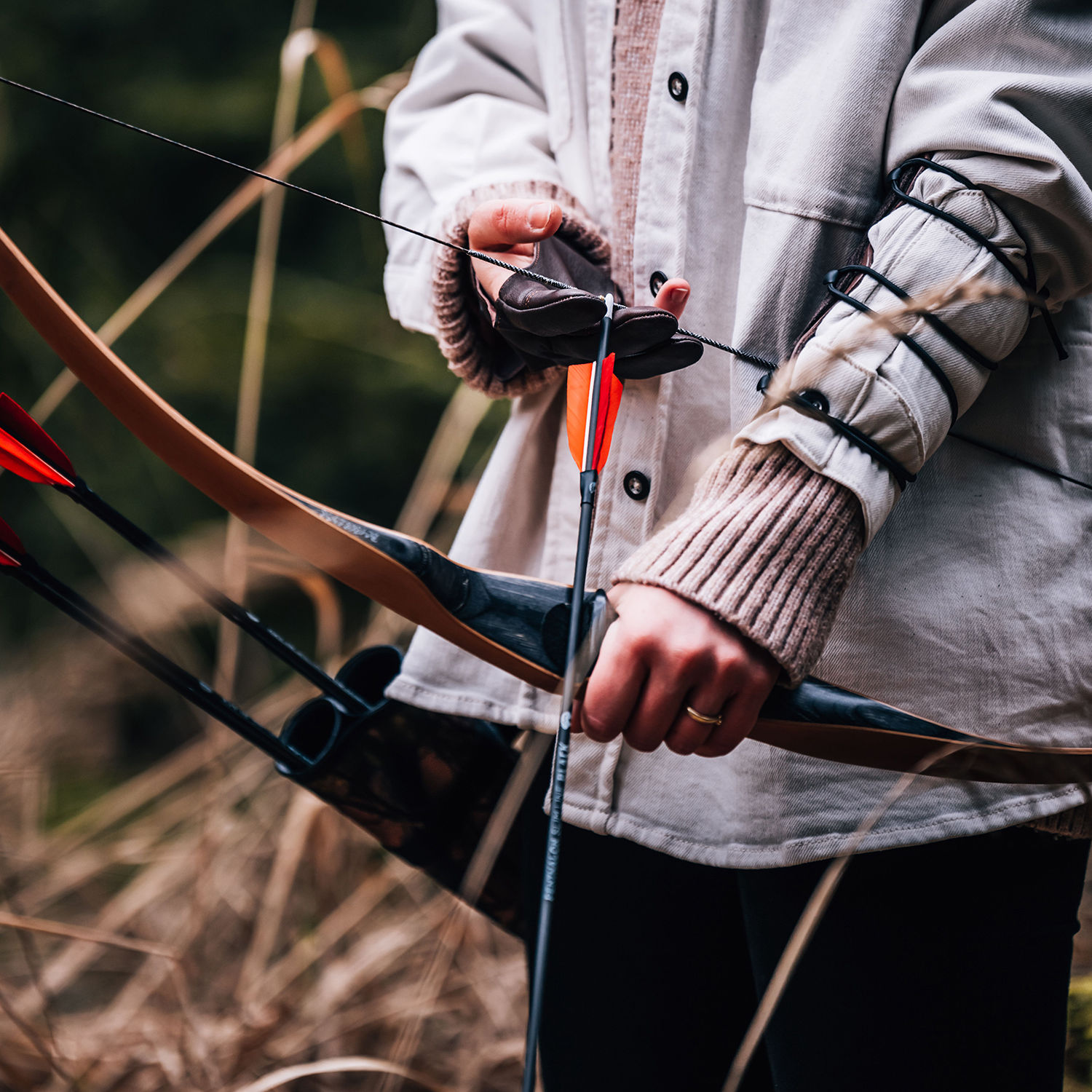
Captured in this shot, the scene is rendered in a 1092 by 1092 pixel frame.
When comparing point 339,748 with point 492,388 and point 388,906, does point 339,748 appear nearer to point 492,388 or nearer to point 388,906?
point 492,388

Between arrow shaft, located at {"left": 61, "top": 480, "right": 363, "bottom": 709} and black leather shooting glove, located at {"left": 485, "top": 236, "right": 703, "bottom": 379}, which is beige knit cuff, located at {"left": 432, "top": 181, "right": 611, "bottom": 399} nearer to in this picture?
black leather shooting glove, located at {"left": 485, "top": 236, "right": 703, "bottom": 379}

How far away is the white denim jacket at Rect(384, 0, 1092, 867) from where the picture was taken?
417 millimetres

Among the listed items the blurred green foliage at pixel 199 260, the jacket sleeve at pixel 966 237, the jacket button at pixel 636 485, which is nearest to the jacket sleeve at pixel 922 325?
the jacket sleeve at pixel 966 237

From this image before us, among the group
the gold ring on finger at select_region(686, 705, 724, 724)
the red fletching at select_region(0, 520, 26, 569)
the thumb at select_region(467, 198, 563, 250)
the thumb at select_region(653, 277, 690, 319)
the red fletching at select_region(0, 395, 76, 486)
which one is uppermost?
the thumb at select_region(467, 198, 563, 250)

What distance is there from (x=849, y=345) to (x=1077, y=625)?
0.67 feet

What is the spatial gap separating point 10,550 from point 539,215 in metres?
0.33

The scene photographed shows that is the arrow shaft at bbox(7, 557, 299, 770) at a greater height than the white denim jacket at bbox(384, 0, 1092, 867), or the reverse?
the white denim jacket at bbox(384, 0, 1092, 867)

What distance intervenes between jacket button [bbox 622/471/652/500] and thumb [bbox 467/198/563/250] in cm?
15

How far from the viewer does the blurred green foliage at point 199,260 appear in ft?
6.64

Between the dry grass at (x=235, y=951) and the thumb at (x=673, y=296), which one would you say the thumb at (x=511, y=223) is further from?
the dry grass at (x=235, y=951)

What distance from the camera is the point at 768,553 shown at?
0.40 meters

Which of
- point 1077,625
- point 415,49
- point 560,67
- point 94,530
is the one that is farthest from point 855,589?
point 94,530

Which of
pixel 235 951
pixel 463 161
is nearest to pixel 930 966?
pixel 463 161

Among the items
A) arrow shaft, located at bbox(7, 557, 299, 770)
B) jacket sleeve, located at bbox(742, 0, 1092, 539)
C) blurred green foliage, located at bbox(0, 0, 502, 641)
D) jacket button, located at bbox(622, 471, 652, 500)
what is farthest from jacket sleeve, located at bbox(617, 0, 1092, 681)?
blurred green foliage, located at bbox(0, 0, 502, 641)
